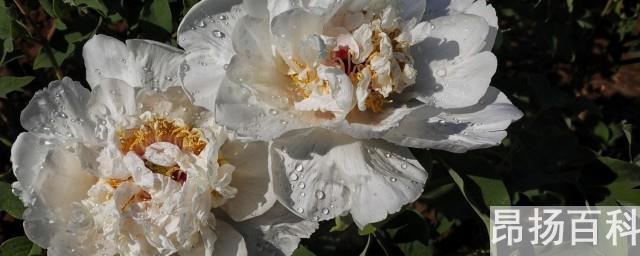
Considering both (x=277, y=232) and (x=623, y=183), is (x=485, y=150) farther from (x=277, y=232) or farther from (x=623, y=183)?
(x=277, y=232)

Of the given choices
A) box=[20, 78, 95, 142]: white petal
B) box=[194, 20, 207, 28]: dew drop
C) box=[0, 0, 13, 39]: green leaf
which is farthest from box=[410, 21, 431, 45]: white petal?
box=[0, 0, 13, 39]: green leaf

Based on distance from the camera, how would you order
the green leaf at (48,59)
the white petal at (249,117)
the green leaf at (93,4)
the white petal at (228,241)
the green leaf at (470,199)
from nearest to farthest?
the white petal at (249,117) < the white petal at (228,241) < the green leaf at (470,199) < the green leaf at (93,4) < the green leaf at (48,59)

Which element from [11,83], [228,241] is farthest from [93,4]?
[228,241]

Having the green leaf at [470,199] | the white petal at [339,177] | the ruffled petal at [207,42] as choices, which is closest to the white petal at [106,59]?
the ruffled petal at [207,42]

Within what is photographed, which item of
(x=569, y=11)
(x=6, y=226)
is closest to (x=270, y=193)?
(x=569, y=11)

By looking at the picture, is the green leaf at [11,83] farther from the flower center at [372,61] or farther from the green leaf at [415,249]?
the green leaf at [415,249]

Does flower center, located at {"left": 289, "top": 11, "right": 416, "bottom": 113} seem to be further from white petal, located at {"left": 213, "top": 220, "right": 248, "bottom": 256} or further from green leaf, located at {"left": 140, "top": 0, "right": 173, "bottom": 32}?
green leaf, located at {"left": 140, "top": 0, "right": 173, "bottom": 32}
